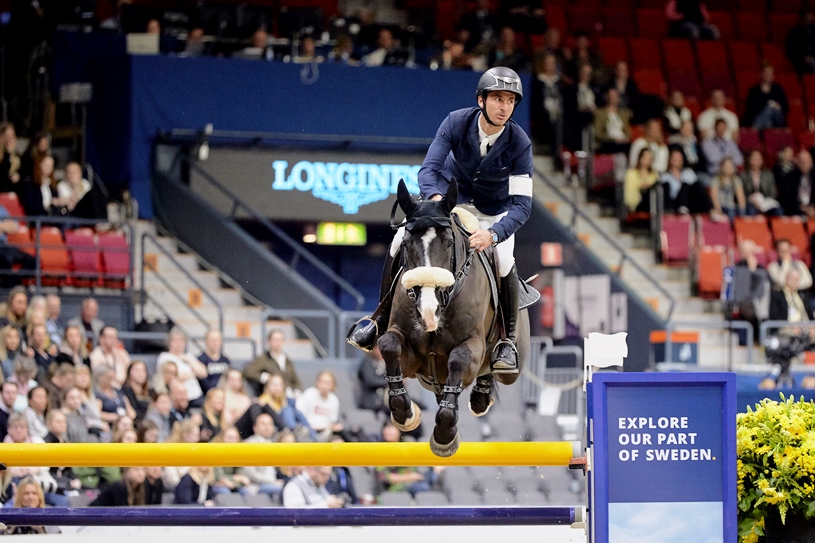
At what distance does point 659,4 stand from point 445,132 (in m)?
14.4

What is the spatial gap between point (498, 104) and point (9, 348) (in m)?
5.69

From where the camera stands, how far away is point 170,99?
14.8 m

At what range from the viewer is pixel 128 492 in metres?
9.83

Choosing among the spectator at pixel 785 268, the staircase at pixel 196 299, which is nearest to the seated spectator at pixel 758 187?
the spectator at pixel 785 268

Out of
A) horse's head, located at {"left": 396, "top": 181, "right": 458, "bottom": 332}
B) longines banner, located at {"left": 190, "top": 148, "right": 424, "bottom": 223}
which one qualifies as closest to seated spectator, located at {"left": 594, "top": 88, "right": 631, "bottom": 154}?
longines banner, located at {"left": 190, "top": 148, "right": 424, "bottom": 223}

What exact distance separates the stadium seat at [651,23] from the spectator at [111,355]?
426 inches

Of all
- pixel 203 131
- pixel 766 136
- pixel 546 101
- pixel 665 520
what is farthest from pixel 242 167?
pixel 665 520

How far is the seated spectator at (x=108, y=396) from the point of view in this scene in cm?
1073

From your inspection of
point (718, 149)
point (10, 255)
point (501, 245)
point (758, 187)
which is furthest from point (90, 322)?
point (758, 187)

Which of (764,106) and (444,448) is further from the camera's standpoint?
(764,106)

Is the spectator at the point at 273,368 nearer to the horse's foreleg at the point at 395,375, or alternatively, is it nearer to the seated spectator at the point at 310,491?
the seated spectator at the point at 310,491

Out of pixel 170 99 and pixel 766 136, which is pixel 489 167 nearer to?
pixel 170 99

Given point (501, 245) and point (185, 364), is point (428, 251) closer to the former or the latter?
point (501, 245)

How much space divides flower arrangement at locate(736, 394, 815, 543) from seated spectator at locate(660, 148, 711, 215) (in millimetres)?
9693
